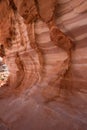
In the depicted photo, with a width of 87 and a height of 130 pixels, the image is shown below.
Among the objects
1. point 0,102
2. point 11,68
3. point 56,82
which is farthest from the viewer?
point 11,68

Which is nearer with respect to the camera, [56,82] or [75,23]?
[75,23]

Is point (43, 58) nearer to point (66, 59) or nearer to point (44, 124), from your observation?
point (66, 59)

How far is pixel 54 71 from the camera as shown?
510 cm

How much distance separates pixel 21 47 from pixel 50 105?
10.1ft

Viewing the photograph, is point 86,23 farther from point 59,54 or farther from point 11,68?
point 11,68

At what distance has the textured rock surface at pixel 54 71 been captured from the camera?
153 inches

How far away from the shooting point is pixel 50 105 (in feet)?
15.1

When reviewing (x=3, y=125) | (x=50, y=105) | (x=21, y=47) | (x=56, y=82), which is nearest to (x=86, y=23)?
(x=56, y=82)

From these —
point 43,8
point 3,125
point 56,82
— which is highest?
point 43,8

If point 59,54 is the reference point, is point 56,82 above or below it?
below

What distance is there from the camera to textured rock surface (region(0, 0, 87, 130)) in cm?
388

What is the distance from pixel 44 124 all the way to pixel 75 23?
7.04ft

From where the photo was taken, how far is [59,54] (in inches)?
194

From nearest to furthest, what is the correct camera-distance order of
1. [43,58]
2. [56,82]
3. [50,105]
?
1. [50,105]
2. [56,82]
3. [43,58]
